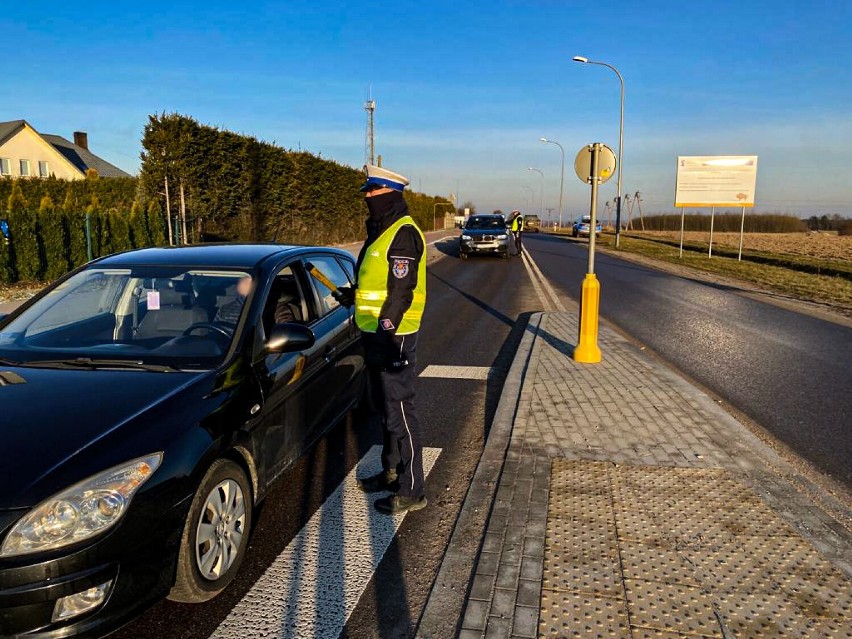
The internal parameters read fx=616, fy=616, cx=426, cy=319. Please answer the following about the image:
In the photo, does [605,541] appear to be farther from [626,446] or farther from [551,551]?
[626,446]

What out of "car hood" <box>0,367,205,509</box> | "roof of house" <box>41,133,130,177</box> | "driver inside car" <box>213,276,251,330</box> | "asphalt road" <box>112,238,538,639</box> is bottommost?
"asphalt road" <box>112,238,538,639</box>

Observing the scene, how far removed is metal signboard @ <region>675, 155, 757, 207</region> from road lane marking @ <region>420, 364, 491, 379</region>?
2729cm

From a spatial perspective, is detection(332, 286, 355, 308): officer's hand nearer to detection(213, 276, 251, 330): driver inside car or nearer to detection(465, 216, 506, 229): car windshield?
detection(213, 276, 251, 330): driver inside car

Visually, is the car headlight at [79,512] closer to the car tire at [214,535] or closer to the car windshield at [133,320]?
the car tire at [214,535]

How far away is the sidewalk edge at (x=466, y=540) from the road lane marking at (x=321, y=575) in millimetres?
354

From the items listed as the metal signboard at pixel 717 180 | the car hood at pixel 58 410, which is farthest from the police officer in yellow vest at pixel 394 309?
the metal signboard at pixel 717 180

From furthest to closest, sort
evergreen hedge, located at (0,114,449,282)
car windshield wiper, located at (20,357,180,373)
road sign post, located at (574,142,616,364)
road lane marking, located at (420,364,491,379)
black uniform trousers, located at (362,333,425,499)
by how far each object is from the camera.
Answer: evergreen hedge, located at (0,114,449,282) < road sign post, located at (574,142,616,364) < road lane marking, located at (420,364,491,379) < black uniform trousers, located at (362,333,425,499) < car windshield wiper, located at (20,357,180,373)

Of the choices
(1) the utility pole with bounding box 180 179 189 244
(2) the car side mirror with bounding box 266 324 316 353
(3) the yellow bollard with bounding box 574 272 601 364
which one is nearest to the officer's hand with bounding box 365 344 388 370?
(2) the car side mirror with bounding box 266 324 316 353

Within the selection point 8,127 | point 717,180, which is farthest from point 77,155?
point 717,180

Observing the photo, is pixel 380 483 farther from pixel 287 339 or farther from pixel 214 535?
pixel 214 535

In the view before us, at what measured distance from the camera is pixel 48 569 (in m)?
2.13

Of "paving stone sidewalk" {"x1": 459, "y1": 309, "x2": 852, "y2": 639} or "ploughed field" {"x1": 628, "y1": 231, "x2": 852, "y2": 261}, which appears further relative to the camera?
"ploughed field" {"x1": 628, "y1": 231, "x2": 852, "y2": 261}

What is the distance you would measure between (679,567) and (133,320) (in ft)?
10.8

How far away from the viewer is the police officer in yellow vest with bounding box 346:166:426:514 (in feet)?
11.4
